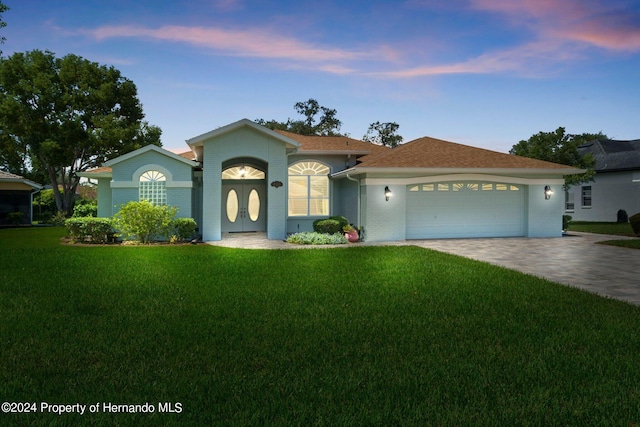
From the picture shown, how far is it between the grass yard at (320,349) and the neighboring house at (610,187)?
87.5 feet

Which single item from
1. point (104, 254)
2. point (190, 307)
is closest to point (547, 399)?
point (190, 307)

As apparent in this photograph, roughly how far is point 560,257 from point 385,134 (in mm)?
31149

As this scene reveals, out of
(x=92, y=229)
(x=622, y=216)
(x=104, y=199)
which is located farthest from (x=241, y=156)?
(x=622, y=216)

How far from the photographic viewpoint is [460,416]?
3.75m

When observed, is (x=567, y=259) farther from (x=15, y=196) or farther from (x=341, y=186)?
(x=15, y=196)

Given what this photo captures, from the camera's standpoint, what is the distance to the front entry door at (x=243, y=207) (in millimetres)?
21547

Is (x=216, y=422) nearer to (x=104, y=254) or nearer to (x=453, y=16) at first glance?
(x=104, y=254)

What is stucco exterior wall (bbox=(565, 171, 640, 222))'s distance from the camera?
3064 centimetres

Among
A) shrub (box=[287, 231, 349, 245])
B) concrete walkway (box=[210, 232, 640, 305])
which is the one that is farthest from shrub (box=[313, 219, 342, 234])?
concrete walkway (box=[210, 232, 640, 305])

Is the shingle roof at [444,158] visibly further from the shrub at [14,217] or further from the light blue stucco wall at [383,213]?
the shrub at [14,217]

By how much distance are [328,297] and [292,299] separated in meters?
0.60

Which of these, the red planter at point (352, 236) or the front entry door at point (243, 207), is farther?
the front entry door at point (243, 207)

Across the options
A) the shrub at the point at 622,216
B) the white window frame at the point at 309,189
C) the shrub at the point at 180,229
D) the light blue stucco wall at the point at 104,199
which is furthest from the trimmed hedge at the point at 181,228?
the shrub at the point at 622,216

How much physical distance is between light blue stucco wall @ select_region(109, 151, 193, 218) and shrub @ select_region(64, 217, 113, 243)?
766 millimetres
